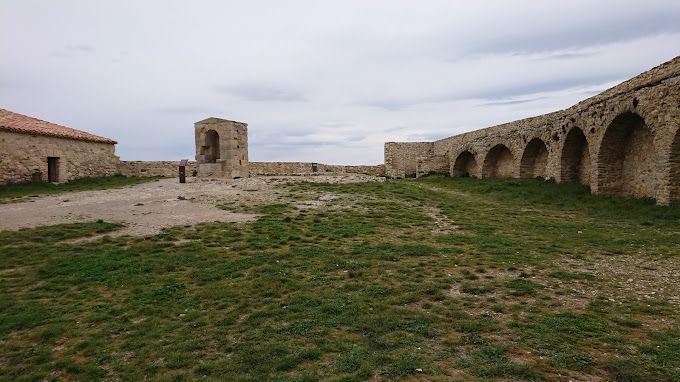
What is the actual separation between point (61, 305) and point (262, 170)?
27.0 meters

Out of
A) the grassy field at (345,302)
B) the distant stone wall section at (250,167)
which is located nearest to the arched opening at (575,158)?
the grassy field at (345,302)

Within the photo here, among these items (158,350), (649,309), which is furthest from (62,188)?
(649,309)

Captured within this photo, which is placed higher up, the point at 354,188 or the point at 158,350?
the point at 354,188

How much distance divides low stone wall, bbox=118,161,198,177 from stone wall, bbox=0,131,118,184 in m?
1.70

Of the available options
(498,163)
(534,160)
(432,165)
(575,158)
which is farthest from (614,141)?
(432,165)

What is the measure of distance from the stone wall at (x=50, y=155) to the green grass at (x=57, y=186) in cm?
70

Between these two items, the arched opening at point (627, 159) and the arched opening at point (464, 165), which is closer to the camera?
the arched opening at point (627, 159)

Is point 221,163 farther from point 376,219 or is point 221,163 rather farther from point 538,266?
point 538,266

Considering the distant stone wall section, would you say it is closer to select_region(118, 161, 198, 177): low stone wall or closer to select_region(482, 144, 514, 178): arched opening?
select_region(118, 161, 198, 177): low stone wall

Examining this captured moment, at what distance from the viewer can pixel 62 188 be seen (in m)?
22.6

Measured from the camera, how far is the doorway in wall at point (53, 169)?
82.6ft

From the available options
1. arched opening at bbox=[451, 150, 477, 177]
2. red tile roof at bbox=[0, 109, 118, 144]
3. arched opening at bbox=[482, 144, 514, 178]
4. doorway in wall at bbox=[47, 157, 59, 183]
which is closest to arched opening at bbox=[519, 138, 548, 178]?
arched opening at bbox=[482, 144, 514, 178]

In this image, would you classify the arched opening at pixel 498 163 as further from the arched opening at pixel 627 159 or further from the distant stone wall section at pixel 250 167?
the distant stone wall section at pixel 250 167

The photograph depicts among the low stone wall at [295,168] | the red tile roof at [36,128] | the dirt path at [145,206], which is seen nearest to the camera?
the dirt path at [145,206]
